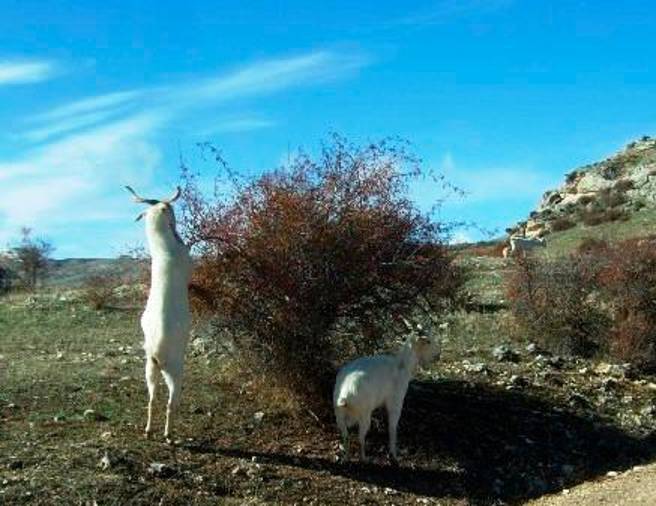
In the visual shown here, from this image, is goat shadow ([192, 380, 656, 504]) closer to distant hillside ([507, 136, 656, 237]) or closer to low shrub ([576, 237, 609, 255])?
low shrub ([576, 237, 609, 255])

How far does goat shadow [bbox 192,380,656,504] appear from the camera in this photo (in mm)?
11422

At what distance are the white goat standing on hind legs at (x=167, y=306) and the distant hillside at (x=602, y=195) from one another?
139ft

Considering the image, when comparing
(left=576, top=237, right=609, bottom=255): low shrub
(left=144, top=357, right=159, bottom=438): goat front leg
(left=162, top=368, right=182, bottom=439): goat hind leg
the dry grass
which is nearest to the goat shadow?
the dry grass

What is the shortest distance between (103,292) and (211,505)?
1545cm

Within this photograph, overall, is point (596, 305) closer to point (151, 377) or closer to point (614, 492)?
point (614, 492)

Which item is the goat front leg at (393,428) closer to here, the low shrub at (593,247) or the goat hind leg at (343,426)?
the goat hind leg at (343,426)

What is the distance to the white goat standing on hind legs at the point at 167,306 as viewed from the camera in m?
10.9

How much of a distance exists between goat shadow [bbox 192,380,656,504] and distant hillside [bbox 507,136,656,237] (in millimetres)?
37411

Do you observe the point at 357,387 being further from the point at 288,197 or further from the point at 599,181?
the point at 599,181

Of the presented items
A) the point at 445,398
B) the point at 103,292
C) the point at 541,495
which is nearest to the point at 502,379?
the point at 445,398

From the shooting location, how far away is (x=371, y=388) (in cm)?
1127

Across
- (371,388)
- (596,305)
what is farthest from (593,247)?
(371,388)

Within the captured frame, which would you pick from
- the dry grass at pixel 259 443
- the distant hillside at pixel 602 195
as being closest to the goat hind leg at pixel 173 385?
the dry grass at pixel 259 443

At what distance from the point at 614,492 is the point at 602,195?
4958cm
